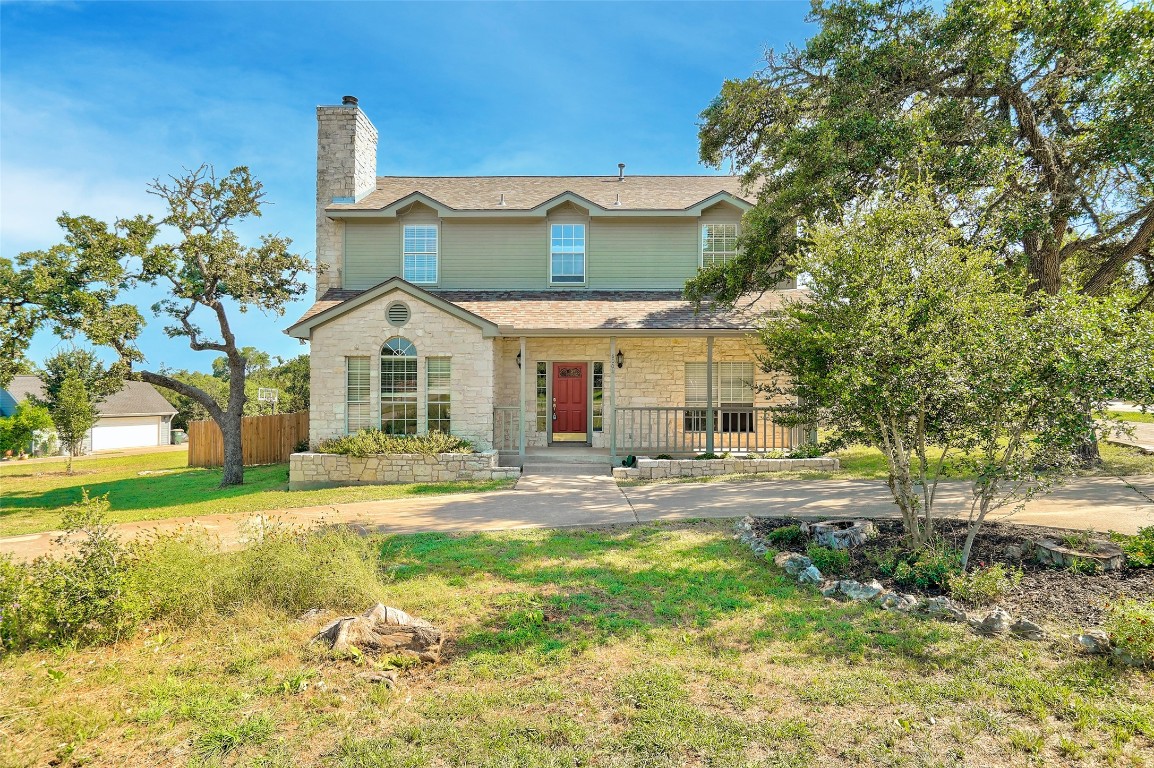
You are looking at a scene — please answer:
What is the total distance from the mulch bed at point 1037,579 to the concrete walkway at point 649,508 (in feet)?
3.20

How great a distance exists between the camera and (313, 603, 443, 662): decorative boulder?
3.89 metres

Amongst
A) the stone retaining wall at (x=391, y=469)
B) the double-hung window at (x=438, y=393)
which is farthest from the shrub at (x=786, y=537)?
the double-hung window at (x=438, y=393)

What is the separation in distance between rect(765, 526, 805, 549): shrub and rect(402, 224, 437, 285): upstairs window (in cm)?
1179

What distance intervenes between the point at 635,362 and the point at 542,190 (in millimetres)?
6541

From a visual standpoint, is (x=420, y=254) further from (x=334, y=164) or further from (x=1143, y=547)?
(x=1143, y=547)

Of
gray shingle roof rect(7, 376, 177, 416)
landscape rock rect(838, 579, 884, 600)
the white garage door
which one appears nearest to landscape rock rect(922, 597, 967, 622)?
landscape rock rect(838, 579, 884, 600)

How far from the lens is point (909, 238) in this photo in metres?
5.48

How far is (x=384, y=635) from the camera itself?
401 cm

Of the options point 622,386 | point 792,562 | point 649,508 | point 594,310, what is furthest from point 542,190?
point 792,562

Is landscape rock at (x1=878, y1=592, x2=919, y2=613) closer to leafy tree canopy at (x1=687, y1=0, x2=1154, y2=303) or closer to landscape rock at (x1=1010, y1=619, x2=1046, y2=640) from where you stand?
landscape rock at (x1=1010, y1=619, x2=1046, y2=640)

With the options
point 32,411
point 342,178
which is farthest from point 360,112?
point 32,411

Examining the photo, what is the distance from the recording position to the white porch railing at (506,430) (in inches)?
530

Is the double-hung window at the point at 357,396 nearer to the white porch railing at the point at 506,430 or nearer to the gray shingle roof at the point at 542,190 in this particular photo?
the white porch railing at the point at 506,430

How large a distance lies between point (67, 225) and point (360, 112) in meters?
7.74
